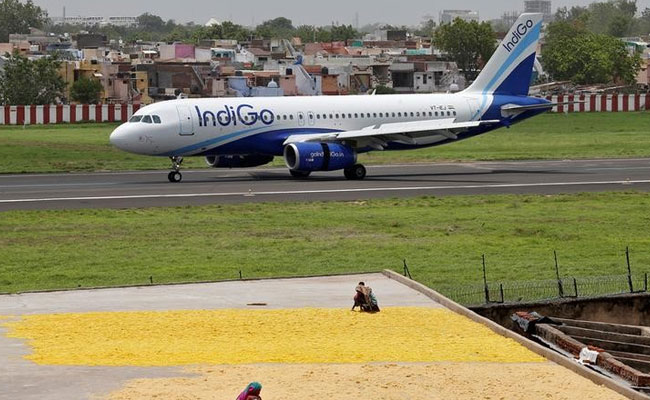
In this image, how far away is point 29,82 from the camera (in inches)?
5625

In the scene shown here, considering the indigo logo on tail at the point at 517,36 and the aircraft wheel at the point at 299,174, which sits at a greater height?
the indigo logo on tail at the point at 517,36

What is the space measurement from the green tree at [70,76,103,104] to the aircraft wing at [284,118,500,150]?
277 ft

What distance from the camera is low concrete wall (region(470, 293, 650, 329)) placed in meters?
32.4

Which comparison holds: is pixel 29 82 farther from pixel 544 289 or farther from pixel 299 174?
pixel 544 289

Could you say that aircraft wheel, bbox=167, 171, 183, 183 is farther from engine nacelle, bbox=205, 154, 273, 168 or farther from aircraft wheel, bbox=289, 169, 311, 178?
aircraft wheel, bbox=289, 169, 311, 178

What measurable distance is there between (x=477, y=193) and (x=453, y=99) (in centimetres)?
1274

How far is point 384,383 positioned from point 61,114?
93.8 m

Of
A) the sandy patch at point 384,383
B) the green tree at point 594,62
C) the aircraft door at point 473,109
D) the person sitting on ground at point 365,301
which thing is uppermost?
the green tree at point 594,62

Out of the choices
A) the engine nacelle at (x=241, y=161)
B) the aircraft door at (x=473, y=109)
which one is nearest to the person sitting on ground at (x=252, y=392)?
the engine nacelle at (x=241, y=161)

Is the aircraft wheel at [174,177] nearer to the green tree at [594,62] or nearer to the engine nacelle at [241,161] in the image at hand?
the engine nacelle at [241,161]

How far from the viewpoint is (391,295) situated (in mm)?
34250

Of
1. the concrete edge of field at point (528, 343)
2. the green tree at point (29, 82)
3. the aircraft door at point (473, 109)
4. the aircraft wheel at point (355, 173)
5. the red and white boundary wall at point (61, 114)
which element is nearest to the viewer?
the concrete edge of field at point (528, 343)

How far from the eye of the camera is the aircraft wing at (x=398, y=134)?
6625 cm

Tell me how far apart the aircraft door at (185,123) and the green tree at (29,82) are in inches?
3154
